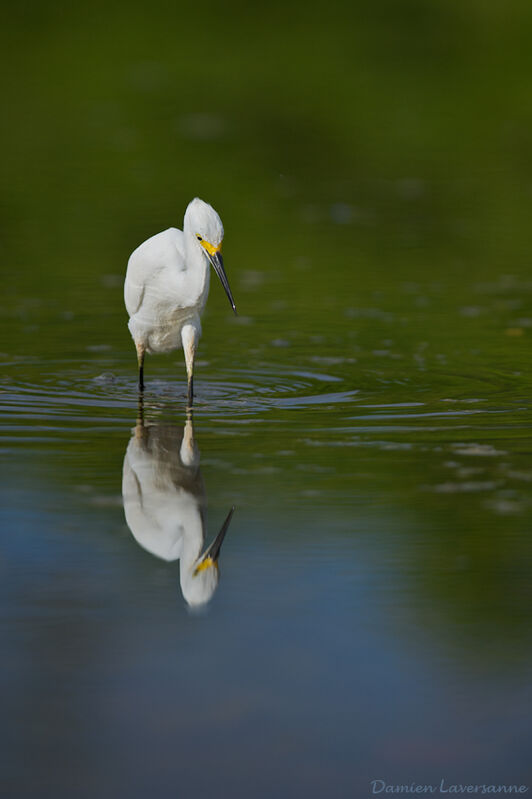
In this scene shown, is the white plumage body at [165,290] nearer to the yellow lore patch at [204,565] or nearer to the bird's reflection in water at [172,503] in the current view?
the bird's reflection in water at [172,503]

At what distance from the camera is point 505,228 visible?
54.2 feet

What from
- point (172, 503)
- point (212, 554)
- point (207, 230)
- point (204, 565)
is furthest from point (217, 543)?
point (207, 230)

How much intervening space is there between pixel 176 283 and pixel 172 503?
2.62 m

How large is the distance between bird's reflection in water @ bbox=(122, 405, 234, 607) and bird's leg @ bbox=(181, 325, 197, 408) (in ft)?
1.94

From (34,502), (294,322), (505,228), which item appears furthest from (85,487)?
(505,228)

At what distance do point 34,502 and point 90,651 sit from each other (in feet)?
5.74

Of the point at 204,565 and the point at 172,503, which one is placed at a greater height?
the point at 172,503

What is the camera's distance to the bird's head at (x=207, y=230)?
8.31 meters

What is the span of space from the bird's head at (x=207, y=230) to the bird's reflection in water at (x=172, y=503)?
1.01 m

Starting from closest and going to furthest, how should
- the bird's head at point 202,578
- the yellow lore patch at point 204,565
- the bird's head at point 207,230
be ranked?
the bird's head at point 202,578 < the yellow lore patch at point 204,565 < the bird's head at point 207,230

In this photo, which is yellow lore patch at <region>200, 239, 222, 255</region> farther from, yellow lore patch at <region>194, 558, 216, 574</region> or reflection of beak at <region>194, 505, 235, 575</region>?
yellow lore patch at <region>194, 558, 216, 574</region>

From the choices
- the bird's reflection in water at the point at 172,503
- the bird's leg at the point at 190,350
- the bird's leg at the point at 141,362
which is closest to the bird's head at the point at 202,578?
the bird's reflection in water at the point at 172,503

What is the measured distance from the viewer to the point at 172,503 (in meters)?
6.32

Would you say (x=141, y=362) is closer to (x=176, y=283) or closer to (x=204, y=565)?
(x=176, y=283)
